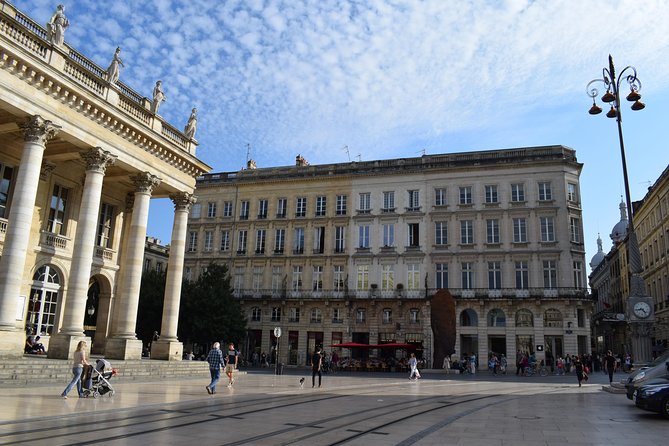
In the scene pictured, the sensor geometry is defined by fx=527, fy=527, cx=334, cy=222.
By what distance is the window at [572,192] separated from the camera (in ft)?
156

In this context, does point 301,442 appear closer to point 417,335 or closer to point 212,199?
point 417,335

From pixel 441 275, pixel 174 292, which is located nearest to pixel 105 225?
pixel 174 292

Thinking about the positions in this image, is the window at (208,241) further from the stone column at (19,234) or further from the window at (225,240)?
the stone column at (19,234)

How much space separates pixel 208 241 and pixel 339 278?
15150mm

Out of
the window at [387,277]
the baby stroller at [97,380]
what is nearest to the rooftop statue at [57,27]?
the baby stroller at [97,380]

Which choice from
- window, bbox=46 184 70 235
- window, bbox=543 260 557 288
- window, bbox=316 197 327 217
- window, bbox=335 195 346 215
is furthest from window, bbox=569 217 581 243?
window, bbox=46 184 70 235

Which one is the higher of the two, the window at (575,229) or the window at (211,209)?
the window at (211,209)

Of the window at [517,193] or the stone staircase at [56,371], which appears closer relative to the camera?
the stone staircase at [56,371]

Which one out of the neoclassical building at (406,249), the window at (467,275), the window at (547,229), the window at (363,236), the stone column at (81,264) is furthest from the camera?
the window at (363,236)

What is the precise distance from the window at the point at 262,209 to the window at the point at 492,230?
874 inches

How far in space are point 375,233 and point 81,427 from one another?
42.6 meters

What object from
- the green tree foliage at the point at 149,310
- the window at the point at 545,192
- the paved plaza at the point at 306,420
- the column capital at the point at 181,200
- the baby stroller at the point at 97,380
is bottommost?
the paved plaza at the point at 306,420

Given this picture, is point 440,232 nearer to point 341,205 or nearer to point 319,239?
point 341,205

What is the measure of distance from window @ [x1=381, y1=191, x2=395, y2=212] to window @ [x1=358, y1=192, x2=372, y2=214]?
4.67 ft
